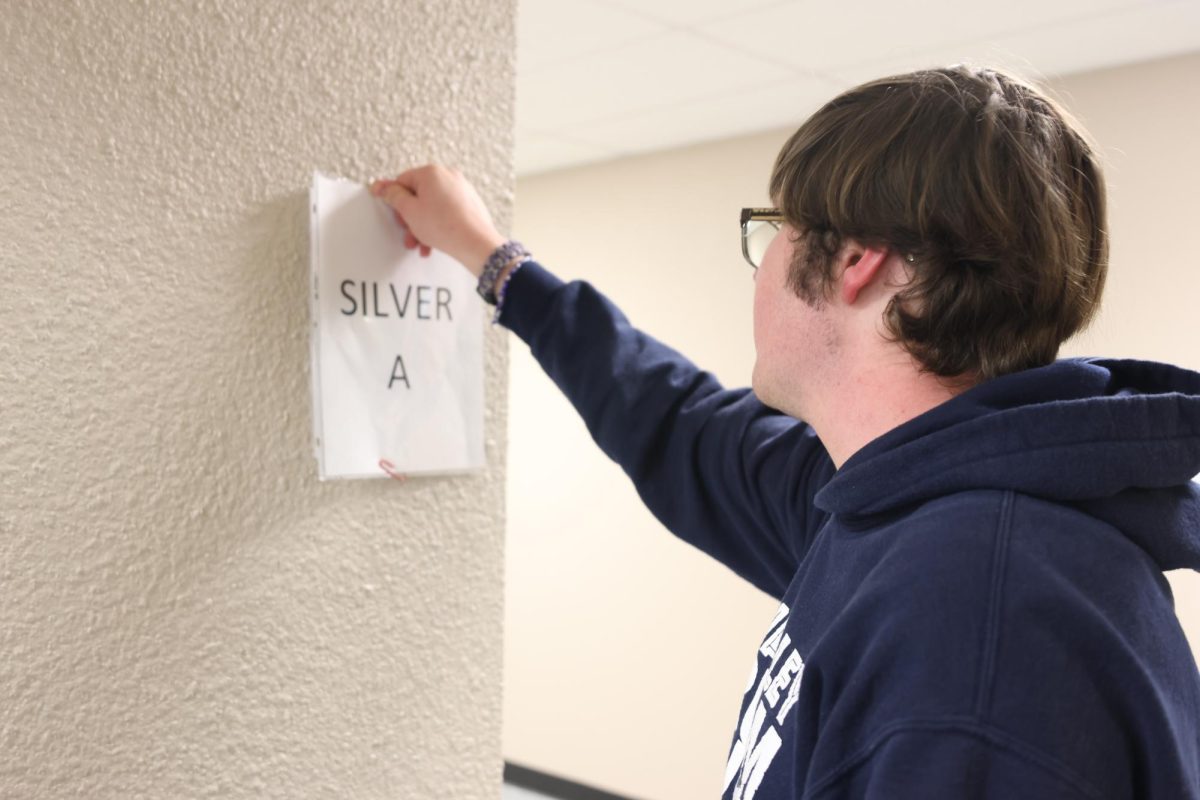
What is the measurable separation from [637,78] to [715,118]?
56 cm

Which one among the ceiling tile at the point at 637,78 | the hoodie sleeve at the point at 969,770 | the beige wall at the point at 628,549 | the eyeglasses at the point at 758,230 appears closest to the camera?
the hoodie sleeve at the point at 969,770

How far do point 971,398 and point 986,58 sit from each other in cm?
213

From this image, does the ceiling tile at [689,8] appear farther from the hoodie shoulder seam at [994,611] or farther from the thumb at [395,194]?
the hoodie shoulder seam at [994,611]

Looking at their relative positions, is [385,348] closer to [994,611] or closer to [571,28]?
[994,611]

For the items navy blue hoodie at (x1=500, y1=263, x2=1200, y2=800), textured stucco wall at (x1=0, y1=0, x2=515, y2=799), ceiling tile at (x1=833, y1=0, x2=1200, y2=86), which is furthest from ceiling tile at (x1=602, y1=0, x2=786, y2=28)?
navy blue hoodie at (x1=500, y1=263, x2=1200, y2=800)

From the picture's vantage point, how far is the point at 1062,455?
59cm

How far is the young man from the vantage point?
539mm

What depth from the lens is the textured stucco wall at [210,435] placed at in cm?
71

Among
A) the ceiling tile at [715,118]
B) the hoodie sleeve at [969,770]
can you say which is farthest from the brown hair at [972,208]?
the ceiling tile at [715,118]

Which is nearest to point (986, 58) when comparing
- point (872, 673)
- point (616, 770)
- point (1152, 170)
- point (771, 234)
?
point (1152, 170)

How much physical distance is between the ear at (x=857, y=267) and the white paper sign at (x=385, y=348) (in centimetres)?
39

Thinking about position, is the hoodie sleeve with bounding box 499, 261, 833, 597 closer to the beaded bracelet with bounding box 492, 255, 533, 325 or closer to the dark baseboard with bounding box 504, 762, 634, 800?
the beaded bracelet with bounding box 492, 255, 533, 325

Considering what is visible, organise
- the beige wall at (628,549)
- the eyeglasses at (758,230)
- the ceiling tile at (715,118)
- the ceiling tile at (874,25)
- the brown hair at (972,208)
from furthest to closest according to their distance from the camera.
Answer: the beige wall at (628,549) → the ceiling tile at (715,118) → the ceiling tile at (874,25) → the eyeglasses at (758,230) → the brown hair at (972,208)

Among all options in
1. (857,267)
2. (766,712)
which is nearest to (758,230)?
(857,267)
